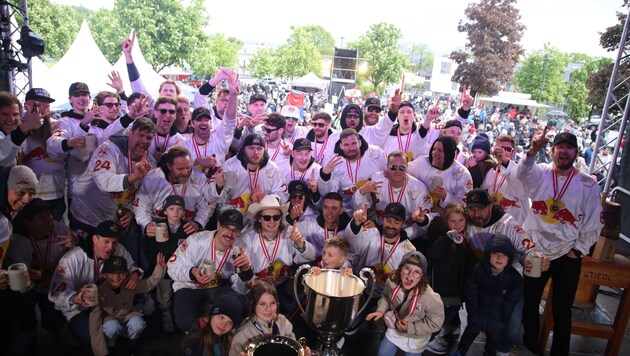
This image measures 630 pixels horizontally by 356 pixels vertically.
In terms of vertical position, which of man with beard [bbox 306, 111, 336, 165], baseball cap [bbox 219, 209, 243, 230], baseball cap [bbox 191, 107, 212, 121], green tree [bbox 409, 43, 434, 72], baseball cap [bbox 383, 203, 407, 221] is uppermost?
green tree [bbox 409, 43, 434, 72]

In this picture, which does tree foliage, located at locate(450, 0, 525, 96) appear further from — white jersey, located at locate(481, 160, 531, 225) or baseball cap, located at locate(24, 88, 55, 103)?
baseball cap, located at locate(24, 88, 55, 103)

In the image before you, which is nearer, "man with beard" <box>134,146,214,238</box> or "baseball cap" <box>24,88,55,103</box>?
"man with beard" <box>134,146,214,238</box>

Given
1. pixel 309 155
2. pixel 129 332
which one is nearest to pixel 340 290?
pixel 129 332

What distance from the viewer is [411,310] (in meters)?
3.44

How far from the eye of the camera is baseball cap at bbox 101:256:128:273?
11.5ft

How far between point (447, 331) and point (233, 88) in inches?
151

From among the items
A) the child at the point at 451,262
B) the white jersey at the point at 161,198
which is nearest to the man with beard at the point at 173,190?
the white jersey at the point at 161,198

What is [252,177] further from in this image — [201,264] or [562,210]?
[562,210]

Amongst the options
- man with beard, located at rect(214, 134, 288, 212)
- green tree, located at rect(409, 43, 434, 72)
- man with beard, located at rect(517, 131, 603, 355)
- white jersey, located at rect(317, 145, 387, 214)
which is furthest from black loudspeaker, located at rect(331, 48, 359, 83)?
green tree, located at rect(409, 43, 434, 72)

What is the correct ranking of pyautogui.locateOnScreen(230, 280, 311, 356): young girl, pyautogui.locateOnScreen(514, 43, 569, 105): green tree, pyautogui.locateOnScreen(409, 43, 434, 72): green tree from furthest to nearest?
pyautogui.locateOnScreen(409, 43, 434, 72): green tree → pyautogui.locateOnScreen(514, 43, 569, 105): green tree → pyautogui.locateOnScreen(230, 280, 311, 356): young girl

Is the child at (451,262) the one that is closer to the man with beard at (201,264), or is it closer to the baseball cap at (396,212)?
the baseball cap at (396,212)

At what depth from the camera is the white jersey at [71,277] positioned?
3406 millimetres

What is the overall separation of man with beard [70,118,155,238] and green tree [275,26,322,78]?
36.9m

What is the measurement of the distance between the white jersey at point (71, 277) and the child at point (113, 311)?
148mm
